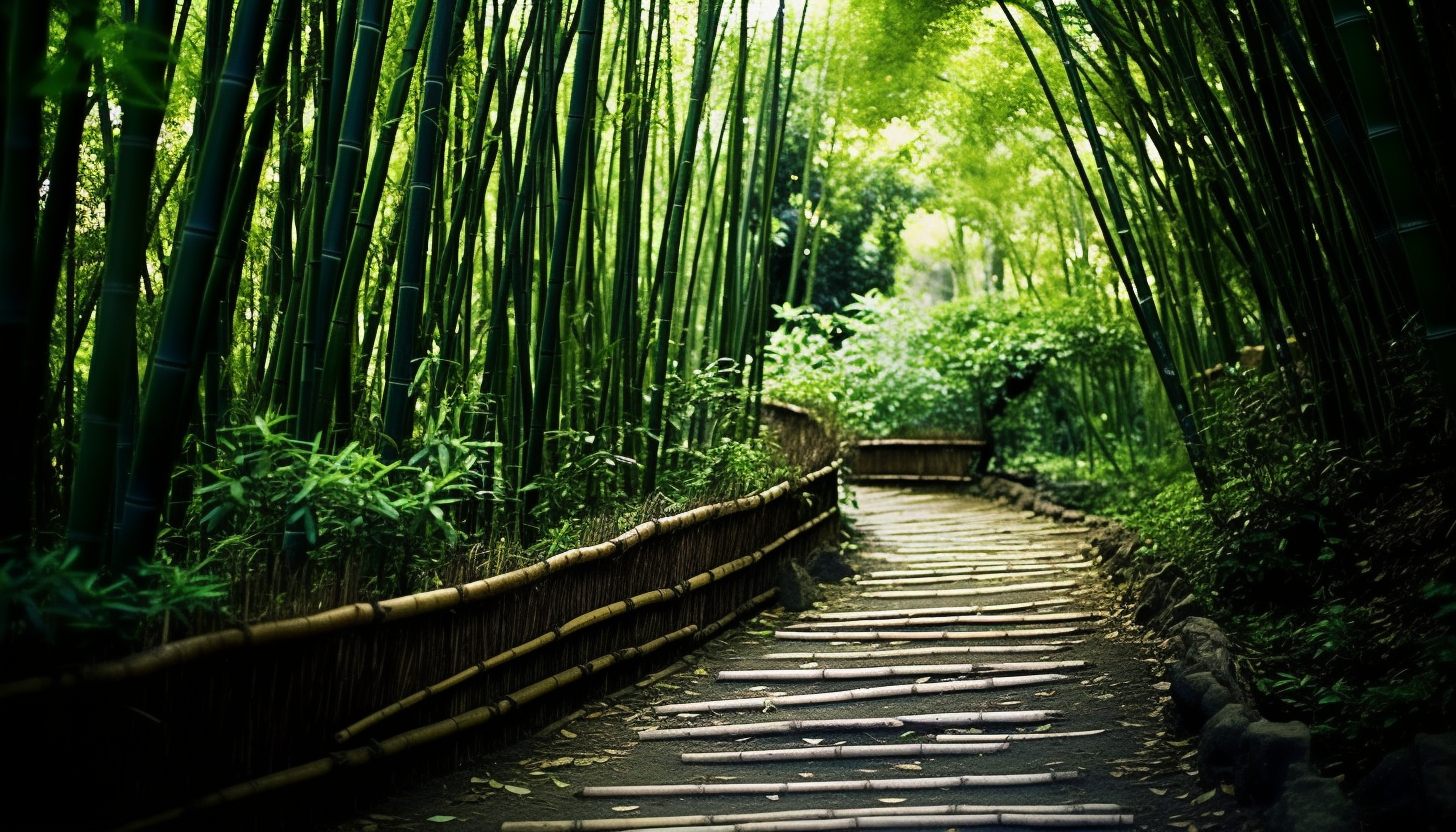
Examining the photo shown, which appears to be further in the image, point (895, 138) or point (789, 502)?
point (895, 138)

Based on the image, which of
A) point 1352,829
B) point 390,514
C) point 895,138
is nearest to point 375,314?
point 390,514

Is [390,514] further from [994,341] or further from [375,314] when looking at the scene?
[994,341]

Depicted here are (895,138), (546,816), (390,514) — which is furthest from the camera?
(895,138)

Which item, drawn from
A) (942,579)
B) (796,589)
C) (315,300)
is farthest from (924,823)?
(942,579)

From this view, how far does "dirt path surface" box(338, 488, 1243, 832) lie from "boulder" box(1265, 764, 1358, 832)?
17cm

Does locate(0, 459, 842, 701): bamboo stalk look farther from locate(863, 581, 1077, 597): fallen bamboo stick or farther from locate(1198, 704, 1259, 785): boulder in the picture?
locate(1198, 704, 1259, 785): boulder

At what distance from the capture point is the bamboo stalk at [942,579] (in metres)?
4.61

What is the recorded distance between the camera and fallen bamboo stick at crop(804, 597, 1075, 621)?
3.92m

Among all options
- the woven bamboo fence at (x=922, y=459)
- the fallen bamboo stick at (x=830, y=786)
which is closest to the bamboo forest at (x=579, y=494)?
the fallen bamboo stick at (x=830, y=786)

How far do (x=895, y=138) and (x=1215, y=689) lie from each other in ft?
31.5

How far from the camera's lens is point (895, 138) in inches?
455

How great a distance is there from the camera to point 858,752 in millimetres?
2625

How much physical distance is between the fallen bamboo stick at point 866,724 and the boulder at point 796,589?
1448 millimetres

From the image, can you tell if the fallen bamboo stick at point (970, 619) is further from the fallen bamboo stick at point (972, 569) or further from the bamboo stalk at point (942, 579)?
the fallen bamboo stick at point (972, 569)
